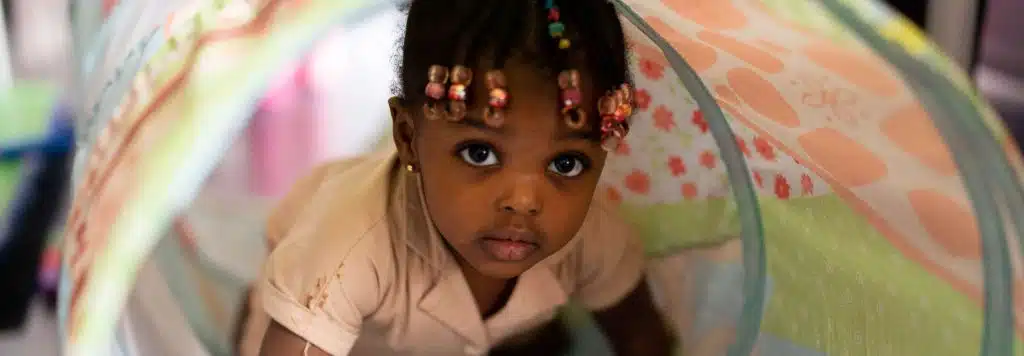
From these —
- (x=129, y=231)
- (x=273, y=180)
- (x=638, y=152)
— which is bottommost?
(x=273, y=180)

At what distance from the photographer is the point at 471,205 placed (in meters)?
0.71

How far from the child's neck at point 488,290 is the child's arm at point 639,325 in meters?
0.14

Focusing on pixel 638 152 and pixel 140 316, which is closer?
pixel 140 316

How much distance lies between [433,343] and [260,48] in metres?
0.48

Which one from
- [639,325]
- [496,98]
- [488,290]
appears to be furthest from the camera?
[639,325]

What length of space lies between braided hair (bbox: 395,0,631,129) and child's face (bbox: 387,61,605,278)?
0.04ft

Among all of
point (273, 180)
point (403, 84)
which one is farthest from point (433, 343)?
point (273, 180)

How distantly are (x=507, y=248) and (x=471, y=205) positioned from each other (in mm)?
44

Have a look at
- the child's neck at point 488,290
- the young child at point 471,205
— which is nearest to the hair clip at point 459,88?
the young child at point 471,205

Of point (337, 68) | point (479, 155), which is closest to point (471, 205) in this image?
point (479, 155)

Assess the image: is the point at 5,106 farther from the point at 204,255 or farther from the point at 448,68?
the point at 448,68

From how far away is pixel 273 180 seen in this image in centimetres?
119

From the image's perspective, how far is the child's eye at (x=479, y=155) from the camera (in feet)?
2.28

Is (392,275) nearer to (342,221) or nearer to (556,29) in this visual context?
(342,221)
